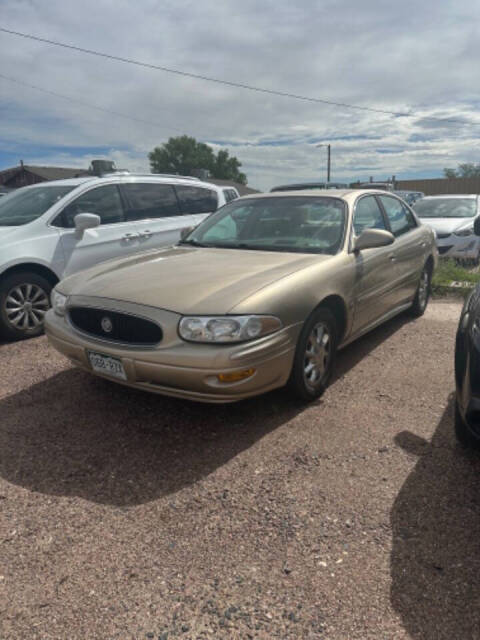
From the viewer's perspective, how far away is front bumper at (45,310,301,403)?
2689mm

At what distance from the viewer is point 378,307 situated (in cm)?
431

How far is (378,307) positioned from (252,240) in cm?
134

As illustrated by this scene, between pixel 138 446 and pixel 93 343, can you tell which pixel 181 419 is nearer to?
pixel 138 446

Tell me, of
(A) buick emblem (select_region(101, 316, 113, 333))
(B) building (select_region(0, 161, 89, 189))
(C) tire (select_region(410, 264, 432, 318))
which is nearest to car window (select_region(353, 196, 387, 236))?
(C) tire (select_region(410, 264, 432, 318))

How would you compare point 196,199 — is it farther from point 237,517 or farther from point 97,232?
point 237,517

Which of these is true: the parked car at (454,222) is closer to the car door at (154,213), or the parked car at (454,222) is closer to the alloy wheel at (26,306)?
the car door at (154,213)

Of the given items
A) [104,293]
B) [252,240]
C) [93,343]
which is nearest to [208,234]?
[252,240]

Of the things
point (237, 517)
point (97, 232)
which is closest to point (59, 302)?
point (237, 517)

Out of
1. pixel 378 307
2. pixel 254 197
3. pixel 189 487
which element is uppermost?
pixel 254 197

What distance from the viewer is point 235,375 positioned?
275 cm

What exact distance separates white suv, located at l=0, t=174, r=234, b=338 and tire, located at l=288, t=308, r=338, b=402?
3089 millimetres

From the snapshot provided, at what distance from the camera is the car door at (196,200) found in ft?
21.7

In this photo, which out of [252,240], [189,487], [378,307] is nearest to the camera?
[189,487]

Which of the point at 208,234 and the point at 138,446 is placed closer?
the point at 138,446
